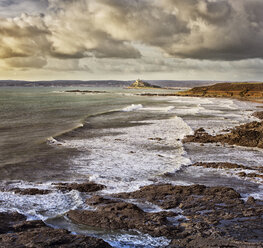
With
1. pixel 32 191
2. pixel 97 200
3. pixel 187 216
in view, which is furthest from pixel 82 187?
Answer: pixel 187 216

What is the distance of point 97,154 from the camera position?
16.4 m

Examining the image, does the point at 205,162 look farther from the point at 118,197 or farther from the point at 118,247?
the point at 118,247

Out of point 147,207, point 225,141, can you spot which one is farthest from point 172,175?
point 225,141

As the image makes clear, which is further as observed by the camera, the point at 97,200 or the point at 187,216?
the point at 97,200

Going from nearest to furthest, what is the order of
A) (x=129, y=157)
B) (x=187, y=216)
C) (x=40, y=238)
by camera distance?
(x=40, y=238)
(x=187, y=216)
(x=129, y=157)

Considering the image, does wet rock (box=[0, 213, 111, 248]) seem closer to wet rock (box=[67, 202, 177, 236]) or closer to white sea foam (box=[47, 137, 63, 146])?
wet rock (box=[67, 202, 177, 236])

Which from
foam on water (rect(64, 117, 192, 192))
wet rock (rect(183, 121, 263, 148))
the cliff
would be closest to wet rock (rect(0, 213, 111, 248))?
foam on water (rect(64, 117, 192, 192))

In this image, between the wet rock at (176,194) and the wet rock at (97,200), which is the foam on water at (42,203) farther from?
the wet rock at (176,194)

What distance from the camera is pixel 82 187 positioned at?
10648 mm

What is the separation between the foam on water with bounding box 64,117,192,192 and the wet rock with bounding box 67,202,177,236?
6.70 ft

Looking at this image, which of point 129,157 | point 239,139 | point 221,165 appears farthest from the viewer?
point 239,139

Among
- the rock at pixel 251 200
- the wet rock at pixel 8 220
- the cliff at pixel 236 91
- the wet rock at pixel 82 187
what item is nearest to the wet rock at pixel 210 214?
the rock at pixel 251 200

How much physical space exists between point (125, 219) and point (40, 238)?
232 centimetres

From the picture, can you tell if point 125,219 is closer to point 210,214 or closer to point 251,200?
point 210,214
